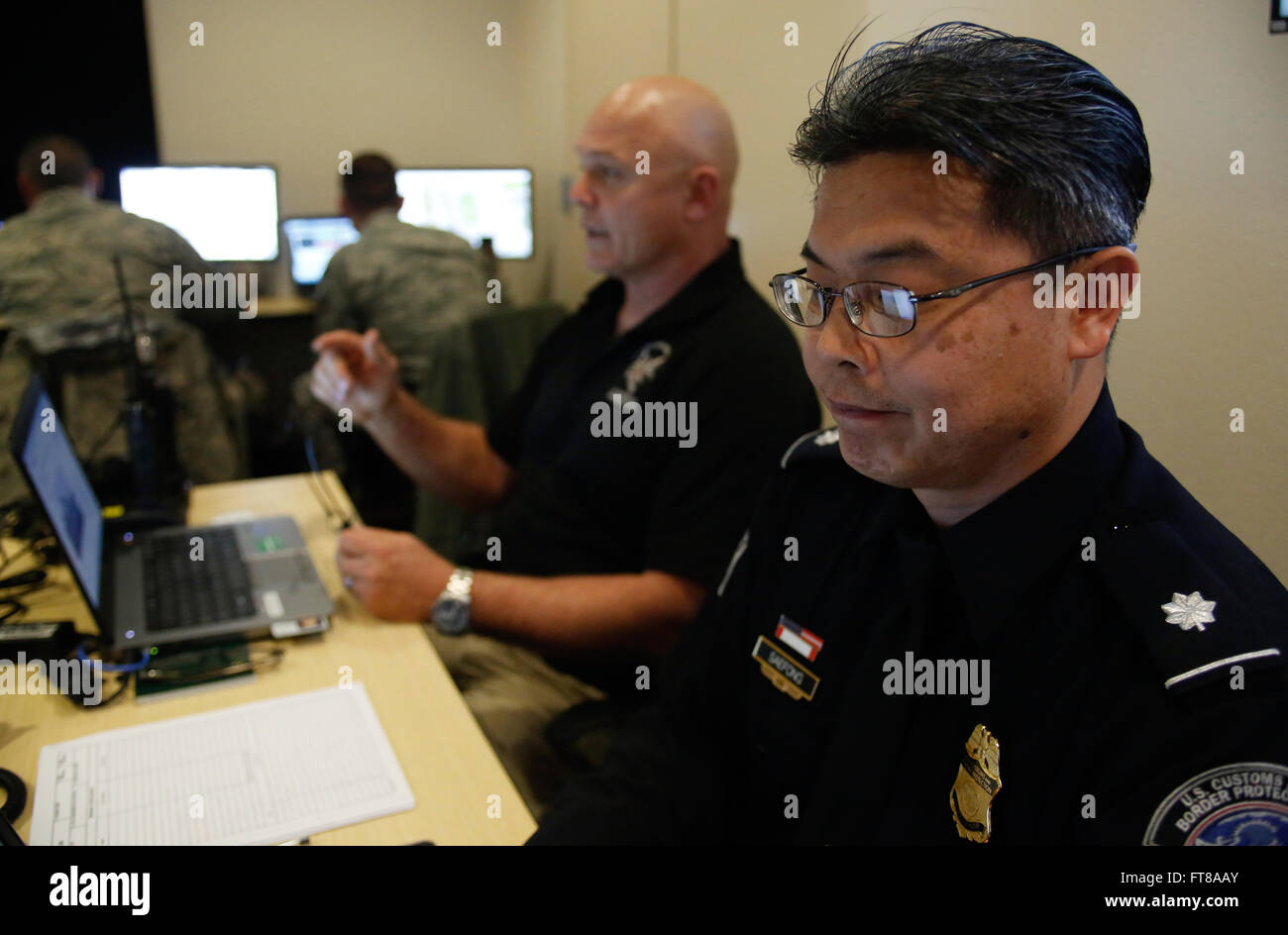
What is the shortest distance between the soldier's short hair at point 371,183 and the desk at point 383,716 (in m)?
2.31

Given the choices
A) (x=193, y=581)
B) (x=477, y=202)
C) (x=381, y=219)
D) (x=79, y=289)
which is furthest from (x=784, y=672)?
(x=477, y=202)

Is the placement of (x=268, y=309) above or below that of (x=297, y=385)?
above

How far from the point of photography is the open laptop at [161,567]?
3.76 feet

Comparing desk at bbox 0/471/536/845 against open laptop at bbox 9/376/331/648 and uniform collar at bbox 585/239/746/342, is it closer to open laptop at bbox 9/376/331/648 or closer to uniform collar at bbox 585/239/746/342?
open laptop at bbox 9/376/331/648

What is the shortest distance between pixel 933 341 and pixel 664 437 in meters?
0.82

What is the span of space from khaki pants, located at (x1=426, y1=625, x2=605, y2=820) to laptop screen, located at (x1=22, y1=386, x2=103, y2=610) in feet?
1.78

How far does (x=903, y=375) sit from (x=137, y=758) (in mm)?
892

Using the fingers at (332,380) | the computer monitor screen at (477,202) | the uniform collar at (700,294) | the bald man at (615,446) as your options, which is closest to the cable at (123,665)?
the bald man at (615,446)

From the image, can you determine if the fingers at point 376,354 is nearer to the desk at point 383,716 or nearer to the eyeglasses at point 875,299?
the desk at point 383,716
